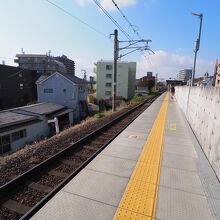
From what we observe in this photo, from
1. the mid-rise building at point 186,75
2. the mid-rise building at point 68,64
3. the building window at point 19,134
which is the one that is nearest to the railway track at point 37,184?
the building window at point 19,134

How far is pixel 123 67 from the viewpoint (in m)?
53.2

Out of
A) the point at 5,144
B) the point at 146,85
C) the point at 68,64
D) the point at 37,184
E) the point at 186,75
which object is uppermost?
the point at 68,64

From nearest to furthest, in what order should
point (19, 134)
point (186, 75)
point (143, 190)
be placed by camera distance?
point (143, 190), point (19, 134), point (186, 75)

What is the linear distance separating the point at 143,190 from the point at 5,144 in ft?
45.6

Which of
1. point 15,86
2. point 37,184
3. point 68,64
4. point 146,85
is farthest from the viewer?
point 68,64

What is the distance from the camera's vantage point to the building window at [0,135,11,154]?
14655 mm

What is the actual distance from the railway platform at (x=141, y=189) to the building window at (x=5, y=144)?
35.9ft

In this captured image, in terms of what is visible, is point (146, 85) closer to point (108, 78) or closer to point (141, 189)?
point (108, 78)

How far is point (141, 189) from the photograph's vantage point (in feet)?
14.6

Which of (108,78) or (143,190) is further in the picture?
(108,78)

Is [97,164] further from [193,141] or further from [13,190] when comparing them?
[193,141]

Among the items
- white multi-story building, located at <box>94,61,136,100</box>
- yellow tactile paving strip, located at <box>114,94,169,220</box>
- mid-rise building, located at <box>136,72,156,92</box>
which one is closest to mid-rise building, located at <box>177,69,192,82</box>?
mid-rise building, located at <box>136,72,156,92</box>

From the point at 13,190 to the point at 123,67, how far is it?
50.9 meters

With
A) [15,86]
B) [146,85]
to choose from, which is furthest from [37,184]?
[146,85]
